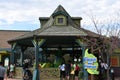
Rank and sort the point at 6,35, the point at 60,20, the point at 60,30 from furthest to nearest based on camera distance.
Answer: the point at 6,35
the point at 60,20
the point at 60,30

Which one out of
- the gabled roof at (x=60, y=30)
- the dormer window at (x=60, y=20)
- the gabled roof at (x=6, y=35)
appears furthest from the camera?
the gabled roof at (x=6, y=35)

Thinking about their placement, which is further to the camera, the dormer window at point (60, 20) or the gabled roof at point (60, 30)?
the dormer window at point (60, 20)

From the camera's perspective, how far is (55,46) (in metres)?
39.5

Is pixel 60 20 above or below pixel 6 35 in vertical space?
above

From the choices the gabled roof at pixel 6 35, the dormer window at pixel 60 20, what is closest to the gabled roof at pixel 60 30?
the dormer window at pixel 60 20

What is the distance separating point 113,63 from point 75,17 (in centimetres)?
715

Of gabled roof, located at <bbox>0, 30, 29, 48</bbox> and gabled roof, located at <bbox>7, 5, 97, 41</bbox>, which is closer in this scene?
gabled roof, located at <bbox>7, 5, 97, 41</bbox>

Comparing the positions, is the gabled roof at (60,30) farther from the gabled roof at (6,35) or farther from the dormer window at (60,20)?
the gabled roof at (6,35)

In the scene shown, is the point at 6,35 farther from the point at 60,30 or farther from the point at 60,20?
the point at 60,30

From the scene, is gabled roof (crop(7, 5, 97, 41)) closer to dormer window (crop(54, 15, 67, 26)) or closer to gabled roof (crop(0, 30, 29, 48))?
A: dormer window (crop(54, 15, 67, 26))

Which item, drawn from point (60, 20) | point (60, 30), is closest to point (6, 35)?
point (60, 20)

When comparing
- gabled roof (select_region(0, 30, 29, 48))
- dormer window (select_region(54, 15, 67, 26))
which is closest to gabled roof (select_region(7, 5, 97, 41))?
dormer window (select_region(54, 15, 67, 26))

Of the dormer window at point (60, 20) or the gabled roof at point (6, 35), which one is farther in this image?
the gabled roof at point (6, 35)

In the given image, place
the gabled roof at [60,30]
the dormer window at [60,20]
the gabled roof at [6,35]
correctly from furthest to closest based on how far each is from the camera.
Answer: the gabled roof at [6,35]
the dormer window at [60,20]
the gabled roof at [60,30]
